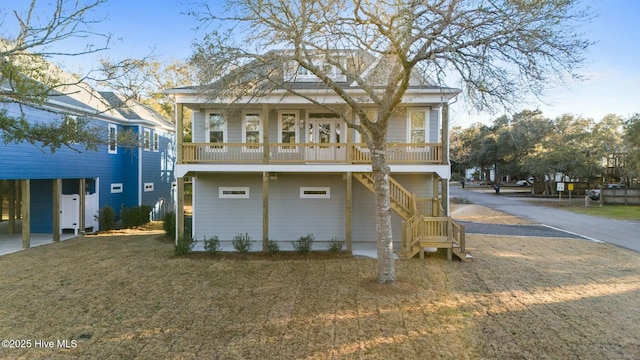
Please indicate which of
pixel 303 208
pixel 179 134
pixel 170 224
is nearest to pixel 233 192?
pixel 303 208

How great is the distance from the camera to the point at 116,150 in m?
18.0

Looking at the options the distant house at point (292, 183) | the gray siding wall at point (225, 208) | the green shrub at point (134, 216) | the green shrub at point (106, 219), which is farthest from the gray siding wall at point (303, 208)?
the green shrub at point (106, 219)

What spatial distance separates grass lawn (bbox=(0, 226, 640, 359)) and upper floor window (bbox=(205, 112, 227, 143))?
4764 millimetres

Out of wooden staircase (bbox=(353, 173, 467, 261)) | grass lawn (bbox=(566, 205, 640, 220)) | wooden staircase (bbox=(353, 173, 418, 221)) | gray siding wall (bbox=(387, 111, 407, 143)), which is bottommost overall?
grass lawn (bbox=(566, 205, 640, 220))

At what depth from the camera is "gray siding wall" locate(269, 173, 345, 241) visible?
1345cm

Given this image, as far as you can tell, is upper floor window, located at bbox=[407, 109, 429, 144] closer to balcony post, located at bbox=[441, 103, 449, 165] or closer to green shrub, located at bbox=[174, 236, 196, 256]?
balcony post, located at bbox=[441, 103, 449, 165]

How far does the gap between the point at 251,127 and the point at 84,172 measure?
27.0 ft

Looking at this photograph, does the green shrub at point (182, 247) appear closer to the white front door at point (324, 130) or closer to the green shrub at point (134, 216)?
the white front door at point (324, 130)

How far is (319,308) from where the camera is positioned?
6.66 meters

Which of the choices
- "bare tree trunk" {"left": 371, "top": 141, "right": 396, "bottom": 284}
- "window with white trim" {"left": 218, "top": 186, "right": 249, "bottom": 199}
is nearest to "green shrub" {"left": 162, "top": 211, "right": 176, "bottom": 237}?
"window with white trim" {"left": 218, "top": 186, "right": 249, "bottom": 199}

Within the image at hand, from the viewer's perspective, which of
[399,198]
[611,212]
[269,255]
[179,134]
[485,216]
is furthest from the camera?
[611,212]

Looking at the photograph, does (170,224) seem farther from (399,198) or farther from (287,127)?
(399,198)

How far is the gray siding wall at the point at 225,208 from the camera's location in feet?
44.1

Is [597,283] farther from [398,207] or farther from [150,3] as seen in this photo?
[150,3]
